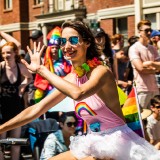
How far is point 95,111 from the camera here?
14.1 feet

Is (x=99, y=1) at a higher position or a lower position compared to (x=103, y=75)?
higher

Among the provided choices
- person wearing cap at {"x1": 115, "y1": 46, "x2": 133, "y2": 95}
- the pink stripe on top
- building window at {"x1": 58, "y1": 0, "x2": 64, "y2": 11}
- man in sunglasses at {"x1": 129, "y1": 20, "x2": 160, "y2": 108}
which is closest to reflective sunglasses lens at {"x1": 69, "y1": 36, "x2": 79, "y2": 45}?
the pink stripe on top

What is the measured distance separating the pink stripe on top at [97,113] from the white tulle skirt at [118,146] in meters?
0.05

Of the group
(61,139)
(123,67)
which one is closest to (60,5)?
(123,67)

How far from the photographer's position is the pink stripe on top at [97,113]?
427 centimetres

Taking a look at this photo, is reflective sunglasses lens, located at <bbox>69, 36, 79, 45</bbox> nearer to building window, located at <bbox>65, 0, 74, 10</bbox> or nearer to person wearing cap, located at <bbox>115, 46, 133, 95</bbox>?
person wearing cap, located at <bbox>115, 46, 133, 95</bbox>

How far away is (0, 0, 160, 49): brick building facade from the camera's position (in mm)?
29234

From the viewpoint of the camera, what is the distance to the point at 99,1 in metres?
32.9

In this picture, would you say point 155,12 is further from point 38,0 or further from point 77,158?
point 77,158

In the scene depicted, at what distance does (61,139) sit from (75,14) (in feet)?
91.5

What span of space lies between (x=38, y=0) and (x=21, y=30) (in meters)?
2.36

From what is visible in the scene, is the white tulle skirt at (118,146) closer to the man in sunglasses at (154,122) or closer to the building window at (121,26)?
the man in sunglasses at (154,122)

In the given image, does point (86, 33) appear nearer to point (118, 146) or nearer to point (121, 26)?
point (118, 146)

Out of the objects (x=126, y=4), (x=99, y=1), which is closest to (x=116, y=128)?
(x=126, y=4)
